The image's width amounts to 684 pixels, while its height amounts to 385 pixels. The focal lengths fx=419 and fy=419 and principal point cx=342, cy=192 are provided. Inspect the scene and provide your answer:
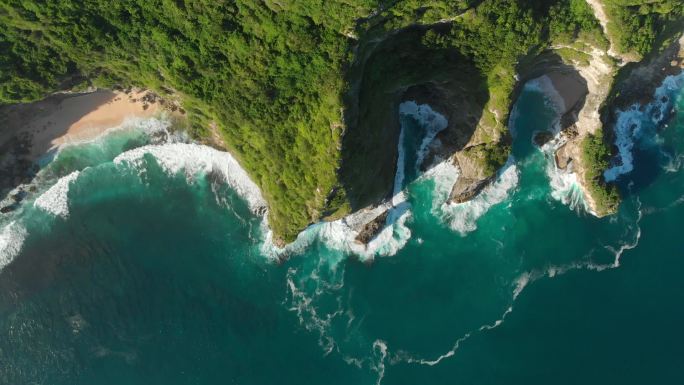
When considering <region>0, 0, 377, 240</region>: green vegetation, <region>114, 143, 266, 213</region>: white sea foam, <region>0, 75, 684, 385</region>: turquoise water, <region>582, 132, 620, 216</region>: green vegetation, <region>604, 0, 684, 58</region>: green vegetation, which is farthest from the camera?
<region>114, 143, 266, 213</region>: white sea foam

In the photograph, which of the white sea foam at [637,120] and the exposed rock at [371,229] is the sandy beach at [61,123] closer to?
the exposed rock at [371,229]

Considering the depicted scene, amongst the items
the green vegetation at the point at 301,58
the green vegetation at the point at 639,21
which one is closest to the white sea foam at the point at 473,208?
the green vegetation at the point at 301,58

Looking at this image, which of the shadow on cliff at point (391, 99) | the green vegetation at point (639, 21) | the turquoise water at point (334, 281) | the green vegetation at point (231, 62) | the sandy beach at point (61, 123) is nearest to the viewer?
the green vegetation at point (231, 62)

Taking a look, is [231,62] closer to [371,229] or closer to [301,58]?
[301,58]

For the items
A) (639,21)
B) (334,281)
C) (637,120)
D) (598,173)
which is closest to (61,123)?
(334,281)

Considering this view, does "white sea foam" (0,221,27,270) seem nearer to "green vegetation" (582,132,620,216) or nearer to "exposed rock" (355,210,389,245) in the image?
"exposed rock" (355,210,389,245)

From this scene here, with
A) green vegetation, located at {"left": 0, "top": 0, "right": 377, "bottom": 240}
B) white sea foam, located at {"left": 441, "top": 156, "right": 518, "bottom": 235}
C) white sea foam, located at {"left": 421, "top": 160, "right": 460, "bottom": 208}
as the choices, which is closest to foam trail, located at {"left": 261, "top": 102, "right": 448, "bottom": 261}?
white sea foam, located at {"left": 421, "top": 160, "right": 460, "bottom": 208}
